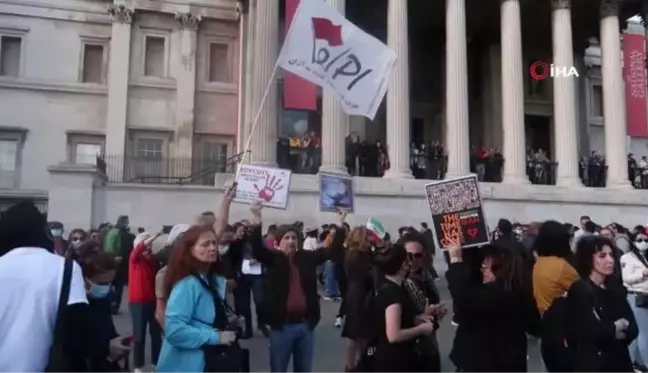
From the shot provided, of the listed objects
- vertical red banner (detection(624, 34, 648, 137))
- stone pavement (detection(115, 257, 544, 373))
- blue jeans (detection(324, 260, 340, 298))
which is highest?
vertical red banner (detection(624, 34, 648, 137))

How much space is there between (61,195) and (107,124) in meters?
8.77

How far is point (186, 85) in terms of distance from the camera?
1077 inches

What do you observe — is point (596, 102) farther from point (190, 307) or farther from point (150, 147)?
point (190, 307)

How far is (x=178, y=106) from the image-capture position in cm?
2727

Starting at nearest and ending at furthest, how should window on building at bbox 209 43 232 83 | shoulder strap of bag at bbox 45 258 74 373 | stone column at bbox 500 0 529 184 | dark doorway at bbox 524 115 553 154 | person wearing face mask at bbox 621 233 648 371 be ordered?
shoulder strap of bag at bbox 45 258 74 373, person wearing face mask at bbox 621 233 648 371, stone column at bbox 500 0 529 184, window on building at bbox 209 43 232 83, dark doorway at bbox 524 115 553 154

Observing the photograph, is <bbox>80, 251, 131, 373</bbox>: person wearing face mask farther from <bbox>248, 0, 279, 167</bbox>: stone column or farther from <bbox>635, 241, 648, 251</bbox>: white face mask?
<bbox>248, 0, 279, 167</bbox>: stone column

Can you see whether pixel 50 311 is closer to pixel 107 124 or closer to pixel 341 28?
pixel 341 28

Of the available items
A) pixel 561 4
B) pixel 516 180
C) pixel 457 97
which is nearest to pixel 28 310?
pixel 457 97

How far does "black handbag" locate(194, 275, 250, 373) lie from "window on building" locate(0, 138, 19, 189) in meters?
25.0

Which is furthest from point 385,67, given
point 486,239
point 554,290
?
point 554,290

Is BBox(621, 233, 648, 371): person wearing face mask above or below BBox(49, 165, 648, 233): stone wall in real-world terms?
below

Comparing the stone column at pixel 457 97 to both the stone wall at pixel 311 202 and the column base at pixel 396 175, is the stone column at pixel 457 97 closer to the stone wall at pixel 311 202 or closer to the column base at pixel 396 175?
the stone wall at pixel 311 202

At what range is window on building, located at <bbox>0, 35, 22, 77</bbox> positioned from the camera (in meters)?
26.8

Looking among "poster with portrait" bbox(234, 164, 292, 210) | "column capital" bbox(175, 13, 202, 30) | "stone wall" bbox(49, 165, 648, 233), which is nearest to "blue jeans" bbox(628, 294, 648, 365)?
"poster with portrait" bbox(234, 164, 292, 210)
